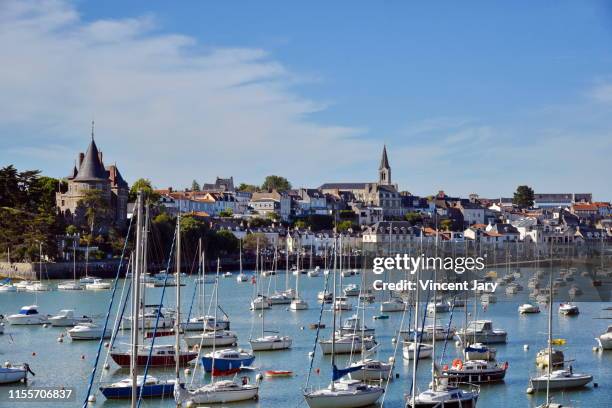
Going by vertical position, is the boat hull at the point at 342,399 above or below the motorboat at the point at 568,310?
below

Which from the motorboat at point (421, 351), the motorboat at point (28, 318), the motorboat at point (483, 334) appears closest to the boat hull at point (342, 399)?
the motorboat at point (421, 351)

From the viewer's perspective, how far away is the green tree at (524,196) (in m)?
141

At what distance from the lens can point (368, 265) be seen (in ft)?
262

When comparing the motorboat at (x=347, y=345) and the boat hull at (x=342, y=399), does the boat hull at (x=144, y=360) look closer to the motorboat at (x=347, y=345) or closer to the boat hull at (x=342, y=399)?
the motorboat at (x=347, y=345)

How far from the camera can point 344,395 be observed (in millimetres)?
20953

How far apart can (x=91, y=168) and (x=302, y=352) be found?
4712 cm

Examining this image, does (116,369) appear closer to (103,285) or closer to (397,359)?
(397,359)

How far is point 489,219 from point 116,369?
98.0m

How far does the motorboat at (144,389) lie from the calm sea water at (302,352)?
0.18 meters

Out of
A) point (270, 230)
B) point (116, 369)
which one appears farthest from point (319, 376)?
point (270, 230)

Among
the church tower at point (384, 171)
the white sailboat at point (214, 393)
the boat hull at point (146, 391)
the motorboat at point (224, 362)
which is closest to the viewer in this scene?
A: the white sailboat at point (214, 393)

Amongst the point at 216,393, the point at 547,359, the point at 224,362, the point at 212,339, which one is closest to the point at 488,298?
the point at 212,339

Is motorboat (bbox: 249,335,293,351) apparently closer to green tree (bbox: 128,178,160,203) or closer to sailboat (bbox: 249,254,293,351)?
sailboat (bbox: 249,254,293,351)

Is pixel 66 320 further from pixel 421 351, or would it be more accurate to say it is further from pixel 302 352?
pixel 421 351
